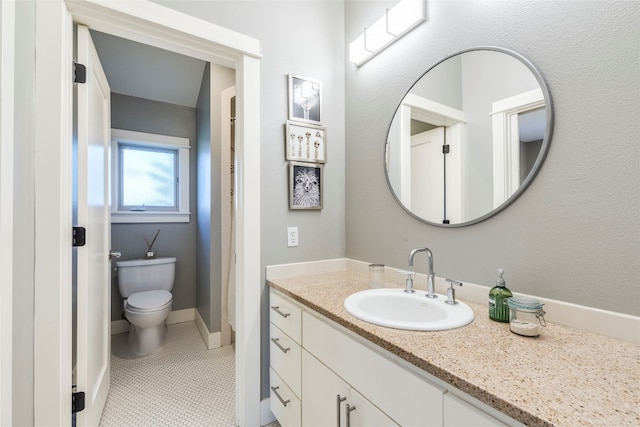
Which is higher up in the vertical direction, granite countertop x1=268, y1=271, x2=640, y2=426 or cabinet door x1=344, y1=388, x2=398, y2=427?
granite countertop x1=268, y1=271, x2=640, y2=426

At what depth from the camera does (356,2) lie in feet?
5.74

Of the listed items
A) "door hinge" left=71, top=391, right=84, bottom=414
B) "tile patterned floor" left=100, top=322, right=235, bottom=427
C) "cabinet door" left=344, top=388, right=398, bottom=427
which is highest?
"cabinet door" left=344, top=388, right=398, bottom=427

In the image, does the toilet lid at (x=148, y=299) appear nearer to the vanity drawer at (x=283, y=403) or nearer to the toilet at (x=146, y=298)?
the toilet at (x=146, y=298)

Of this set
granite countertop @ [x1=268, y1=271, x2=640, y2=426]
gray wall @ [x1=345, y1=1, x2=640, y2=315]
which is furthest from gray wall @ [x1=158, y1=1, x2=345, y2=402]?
granite countertop @ [x1=268, y1=271, x2=640, y2=426]

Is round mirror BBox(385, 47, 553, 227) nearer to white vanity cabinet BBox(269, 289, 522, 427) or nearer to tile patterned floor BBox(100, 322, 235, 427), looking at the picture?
white vanity cabinet BBox(269, 289, 522, 427)

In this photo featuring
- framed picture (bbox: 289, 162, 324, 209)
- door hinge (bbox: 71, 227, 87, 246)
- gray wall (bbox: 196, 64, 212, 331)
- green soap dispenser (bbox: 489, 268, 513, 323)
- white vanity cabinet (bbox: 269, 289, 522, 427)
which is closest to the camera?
white vanity cabinet (bbox: 269, 289, 522, 427)

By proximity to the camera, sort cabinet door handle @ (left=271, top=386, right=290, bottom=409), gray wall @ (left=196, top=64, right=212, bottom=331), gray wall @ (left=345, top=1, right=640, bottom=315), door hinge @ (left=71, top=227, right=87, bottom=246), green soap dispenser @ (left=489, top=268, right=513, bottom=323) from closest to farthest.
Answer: gray wall @ (left=345, top=1, right=640, bottom=315) → green soap dispenser @ (left=489, top=268, right=513, bottom=323) → door hinge @ (left=71, top=227, right=87, bottom=246) → cabinet door handle @ (left=271, top=386, right=290, bottom=409) → gray wall @ (left=196, top=64, right=212, bottom=331)

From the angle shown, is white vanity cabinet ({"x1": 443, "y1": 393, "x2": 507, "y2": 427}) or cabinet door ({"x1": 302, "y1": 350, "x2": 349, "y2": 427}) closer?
white vanity cabinet ({"x1": 443, "y1": 393, "x2": 507, "y2": 427})

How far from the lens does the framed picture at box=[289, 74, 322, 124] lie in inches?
64.1

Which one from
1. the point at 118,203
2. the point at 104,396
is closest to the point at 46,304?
the point at 104,396

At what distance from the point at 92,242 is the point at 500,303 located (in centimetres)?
179

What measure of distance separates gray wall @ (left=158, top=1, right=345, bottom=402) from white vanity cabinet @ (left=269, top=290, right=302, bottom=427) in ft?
0.30

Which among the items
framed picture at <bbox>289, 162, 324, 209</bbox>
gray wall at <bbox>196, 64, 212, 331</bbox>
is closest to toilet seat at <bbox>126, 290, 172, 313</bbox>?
gray wall at <bbox>196, 64, 212, 331</bbox>

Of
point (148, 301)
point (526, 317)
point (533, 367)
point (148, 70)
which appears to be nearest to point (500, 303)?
point (526, 317)
